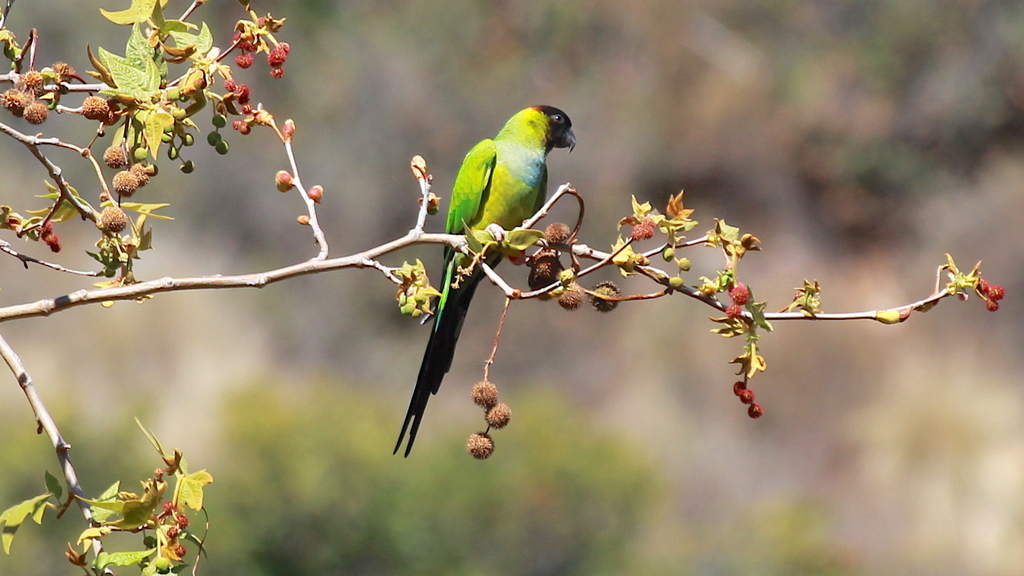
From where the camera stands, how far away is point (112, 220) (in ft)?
5.62

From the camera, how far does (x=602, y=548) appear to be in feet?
26.1

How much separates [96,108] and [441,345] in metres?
1.37

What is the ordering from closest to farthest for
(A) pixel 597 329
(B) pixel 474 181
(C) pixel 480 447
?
(C) pixel 480 447
(B) pixel 474 181
(A) pixel 597 329

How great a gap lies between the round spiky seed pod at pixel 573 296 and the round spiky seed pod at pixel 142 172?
75cm

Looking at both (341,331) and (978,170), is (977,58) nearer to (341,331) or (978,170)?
(978,170)

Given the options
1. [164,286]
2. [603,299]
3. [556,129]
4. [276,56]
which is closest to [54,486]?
[164,286]

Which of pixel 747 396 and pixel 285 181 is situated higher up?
pixel 285 181

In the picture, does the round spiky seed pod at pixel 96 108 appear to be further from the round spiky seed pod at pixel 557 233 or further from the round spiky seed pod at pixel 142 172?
the round spiky seed pod at pixel 557 233

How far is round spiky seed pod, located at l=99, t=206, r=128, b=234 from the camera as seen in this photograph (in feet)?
5.60

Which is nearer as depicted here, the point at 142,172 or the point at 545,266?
the point at 142,172

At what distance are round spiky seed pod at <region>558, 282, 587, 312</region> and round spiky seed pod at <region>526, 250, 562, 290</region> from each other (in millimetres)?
298

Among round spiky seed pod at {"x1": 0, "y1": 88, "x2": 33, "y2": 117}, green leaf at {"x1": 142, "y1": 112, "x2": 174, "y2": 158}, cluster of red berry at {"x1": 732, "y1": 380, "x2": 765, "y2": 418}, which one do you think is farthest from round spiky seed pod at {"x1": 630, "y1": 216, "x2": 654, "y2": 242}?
round spiky seed pod at {"x1": 0, "y1": 88, "x2": 33, "y2": 117}

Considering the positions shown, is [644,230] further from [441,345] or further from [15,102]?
[441,345]

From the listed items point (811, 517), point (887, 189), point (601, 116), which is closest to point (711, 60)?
point (601, 116)
